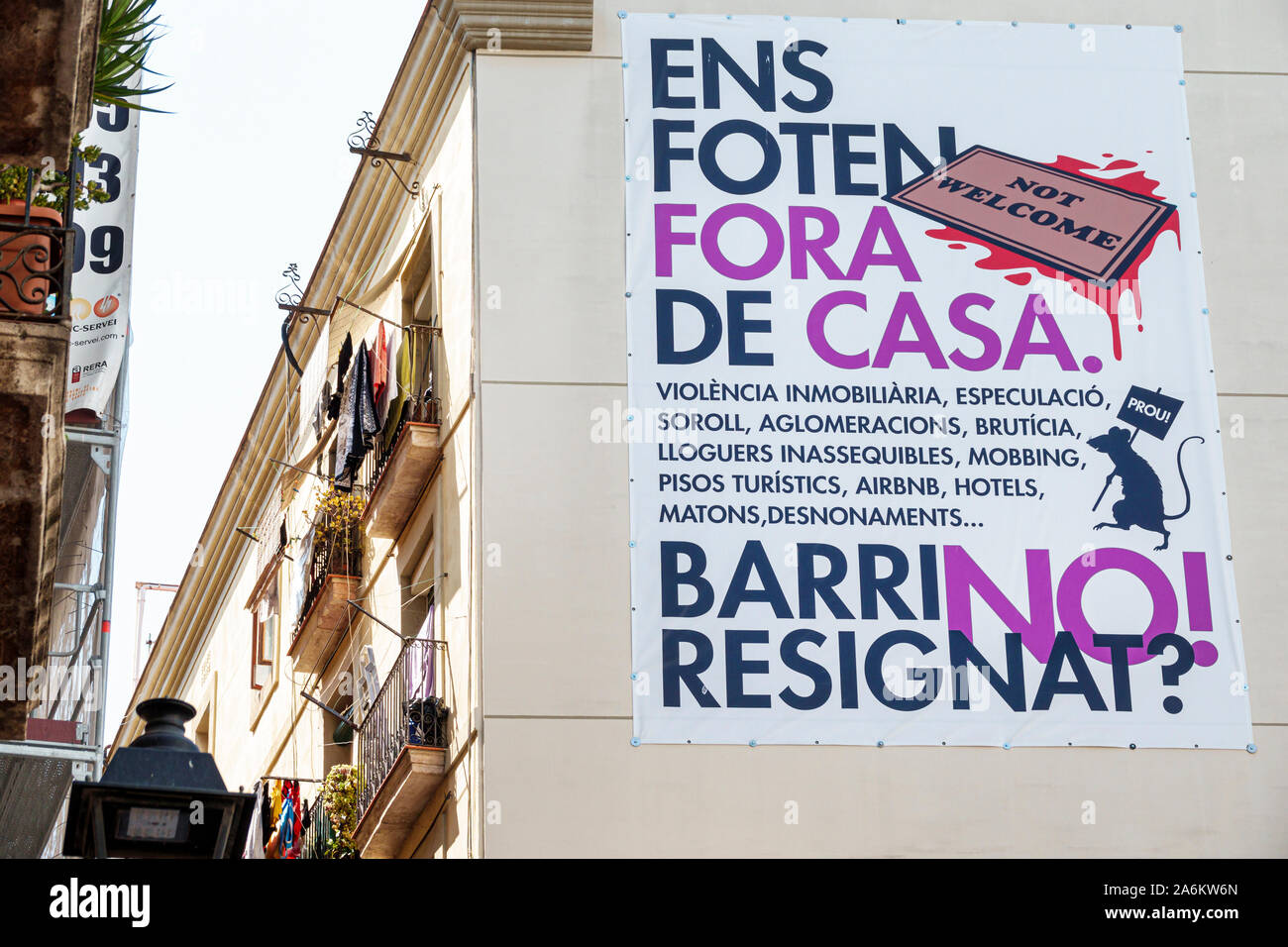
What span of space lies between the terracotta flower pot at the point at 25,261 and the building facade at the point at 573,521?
5.96 m

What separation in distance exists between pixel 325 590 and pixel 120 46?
29.8 feet

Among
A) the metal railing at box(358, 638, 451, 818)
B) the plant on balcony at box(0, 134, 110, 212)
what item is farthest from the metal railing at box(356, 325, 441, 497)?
the plant on balcony at box(0, 134, 110, 212)

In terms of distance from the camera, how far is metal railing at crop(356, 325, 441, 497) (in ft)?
61.5

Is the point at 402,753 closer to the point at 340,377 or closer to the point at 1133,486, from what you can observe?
the point at 1133,486

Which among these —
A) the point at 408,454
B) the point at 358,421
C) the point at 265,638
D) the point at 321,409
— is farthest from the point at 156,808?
the point at 265,638

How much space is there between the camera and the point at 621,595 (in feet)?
53.8

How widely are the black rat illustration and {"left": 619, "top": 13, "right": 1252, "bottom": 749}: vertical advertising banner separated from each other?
26 mm

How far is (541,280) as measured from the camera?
17.4m

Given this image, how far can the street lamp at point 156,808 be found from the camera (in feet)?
29.5

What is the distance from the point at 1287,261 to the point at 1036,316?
8.21 feet

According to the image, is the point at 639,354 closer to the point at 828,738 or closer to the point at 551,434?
the point at 551,434

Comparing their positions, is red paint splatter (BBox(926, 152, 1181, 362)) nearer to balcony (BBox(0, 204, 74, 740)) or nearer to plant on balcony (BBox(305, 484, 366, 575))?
plant on balcony (BBox(305, 484, 366, 575))

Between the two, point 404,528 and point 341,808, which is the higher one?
point 404,528

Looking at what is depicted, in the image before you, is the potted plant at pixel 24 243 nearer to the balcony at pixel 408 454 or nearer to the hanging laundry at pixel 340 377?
the balcony at pixel 408 454
